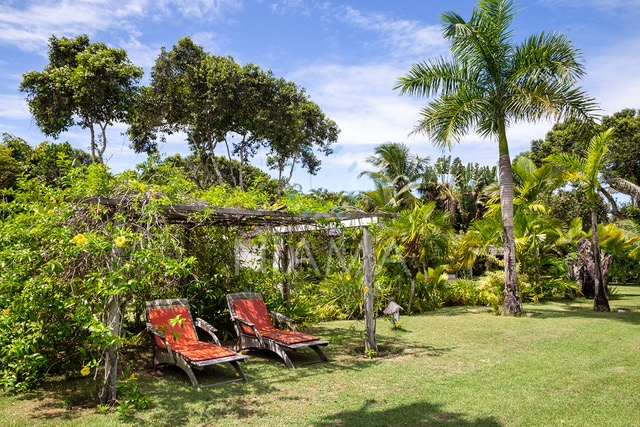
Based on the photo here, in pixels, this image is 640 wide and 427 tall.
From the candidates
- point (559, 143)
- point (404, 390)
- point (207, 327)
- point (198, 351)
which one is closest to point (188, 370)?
point (198, 351)

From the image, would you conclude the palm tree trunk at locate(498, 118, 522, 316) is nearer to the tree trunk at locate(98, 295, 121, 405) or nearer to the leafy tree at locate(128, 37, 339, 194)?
the tree trunk at locate(98, 295, 121, 405)

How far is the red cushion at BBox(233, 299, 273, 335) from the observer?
7.71m

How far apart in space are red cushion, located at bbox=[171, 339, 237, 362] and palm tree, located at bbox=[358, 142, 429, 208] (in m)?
23.2

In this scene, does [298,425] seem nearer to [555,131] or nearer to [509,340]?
[509,340]

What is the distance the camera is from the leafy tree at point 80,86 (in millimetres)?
19203

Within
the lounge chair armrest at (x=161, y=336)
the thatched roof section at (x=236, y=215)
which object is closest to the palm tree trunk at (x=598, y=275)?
the thatched roof section at (x=236, y=215)

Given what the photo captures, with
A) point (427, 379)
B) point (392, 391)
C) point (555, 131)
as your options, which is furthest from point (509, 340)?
point (555, 131)

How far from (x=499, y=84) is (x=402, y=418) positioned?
10562 mm

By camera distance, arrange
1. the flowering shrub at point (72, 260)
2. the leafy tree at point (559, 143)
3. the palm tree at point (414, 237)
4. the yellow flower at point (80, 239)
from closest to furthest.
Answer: the yellow flower at point (80, 239) → the flowering shrub at point (72, 260) → the palm tree at point (414, 237) → the leafy tree at point (559, 143)

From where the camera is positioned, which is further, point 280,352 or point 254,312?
point 254,312

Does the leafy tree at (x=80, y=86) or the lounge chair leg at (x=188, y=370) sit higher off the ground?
the leafy tree at (x=80, y=86)

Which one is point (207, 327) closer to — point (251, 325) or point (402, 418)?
point (251, 325)

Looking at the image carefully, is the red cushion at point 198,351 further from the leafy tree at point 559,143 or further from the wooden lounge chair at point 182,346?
the leafy tree at point 559,143

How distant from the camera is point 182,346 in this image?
6.29 meters
